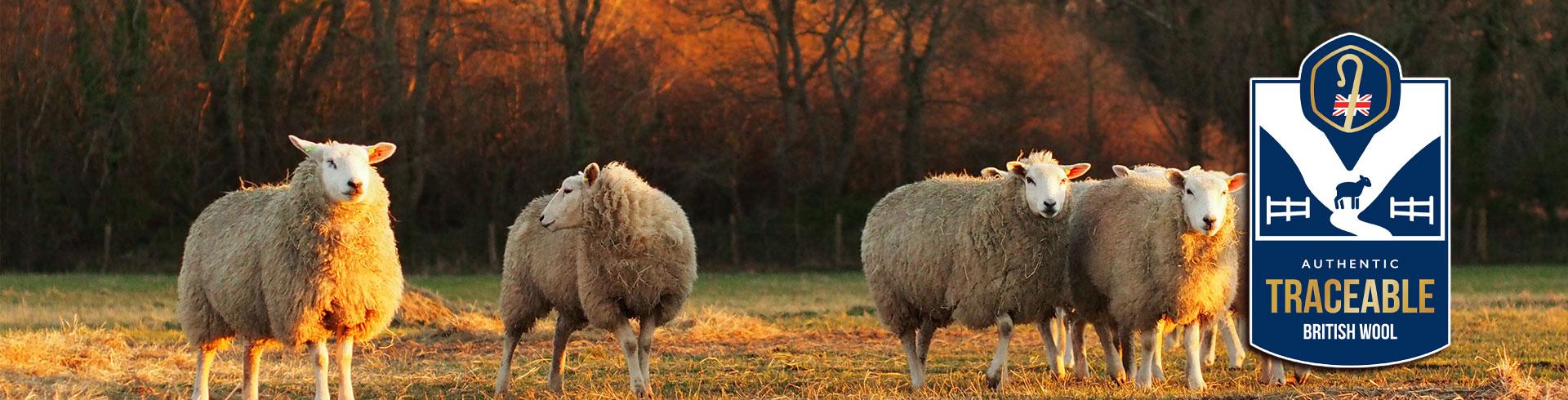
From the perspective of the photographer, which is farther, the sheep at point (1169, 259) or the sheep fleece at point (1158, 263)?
the sheep fleece at point (1158, 263)

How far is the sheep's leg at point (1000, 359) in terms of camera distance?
33.1 ft

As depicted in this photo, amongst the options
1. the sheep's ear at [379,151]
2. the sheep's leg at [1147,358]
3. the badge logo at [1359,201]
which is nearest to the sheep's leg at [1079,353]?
the sheep's leg at [1147,358]

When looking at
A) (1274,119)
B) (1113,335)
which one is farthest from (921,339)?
(1274,119)

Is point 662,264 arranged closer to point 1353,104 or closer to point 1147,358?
point 1147,358

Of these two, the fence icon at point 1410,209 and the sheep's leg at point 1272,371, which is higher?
the fence icon at point 1410,209

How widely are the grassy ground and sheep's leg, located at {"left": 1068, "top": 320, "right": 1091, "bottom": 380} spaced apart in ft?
0.48

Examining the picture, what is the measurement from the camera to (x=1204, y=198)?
9664mm

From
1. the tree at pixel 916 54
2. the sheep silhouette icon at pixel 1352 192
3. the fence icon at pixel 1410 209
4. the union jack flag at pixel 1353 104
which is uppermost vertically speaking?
the tree at pixel 916 54

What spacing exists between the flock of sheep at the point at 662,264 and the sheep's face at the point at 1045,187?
0.01 meters

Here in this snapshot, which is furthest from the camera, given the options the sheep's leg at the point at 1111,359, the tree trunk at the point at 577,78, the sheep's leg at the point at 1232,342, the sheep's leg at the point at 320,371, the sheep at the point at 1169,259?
the tree trunk at the point at 577,78

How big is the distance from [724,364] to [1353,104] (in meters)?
5.45

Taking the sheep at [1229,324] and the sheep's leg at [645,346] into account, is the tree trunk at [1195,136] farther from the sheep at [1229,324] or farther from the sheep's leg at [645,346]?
the sheep's leg at [645,346]

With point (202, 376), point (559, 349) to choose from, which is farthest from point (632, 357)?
point (202, 376)

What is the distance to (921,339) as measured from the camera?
1109 cm
